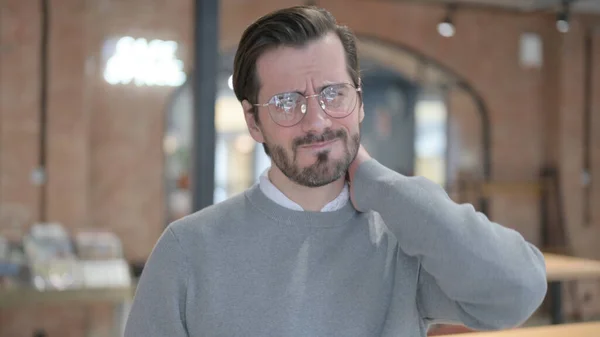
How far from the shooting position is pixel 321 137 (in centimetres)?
127

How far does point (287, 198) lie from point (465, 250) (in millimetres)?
361

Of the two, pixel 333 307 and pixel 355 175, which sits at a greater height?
pixel 355 175

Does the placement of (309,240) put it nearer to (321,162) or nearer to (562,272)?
(321,162)

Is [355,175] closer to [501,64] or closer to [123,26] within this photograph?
[123,26]

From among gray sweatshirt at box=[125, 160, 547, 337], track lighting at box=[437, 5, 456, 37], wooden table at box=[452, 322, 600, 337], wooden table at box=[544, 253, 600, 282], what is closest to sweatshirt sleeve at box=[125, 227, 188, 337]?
gray sweatshirt at box=[125, 160, 547, 337]

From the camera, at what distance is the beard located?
1.27 m

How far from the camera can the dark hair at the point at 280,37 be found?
1313 millimetres

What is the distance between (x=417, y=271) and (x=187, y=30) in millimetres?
5509

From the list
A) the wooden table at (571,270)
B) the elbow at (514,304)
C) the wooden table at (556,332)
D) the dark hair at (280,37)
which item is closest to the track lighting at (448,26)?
the wooden table at (571,270)

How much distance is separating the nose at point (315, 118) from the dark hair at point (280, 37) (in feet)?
0.37

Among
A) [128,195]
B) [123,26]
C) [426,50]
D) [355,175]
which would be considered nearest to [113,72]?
[123,26]

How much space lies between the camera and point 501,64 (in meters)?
7.80

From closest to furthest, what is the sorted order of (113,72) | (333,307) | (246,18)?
1. (333,307)
2. (113,72)
3. (246,18)

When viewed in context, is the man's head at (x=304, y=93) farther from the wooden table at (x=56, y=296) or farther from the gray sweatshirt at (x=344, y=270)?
the wooden table at (x=56, y=296)
